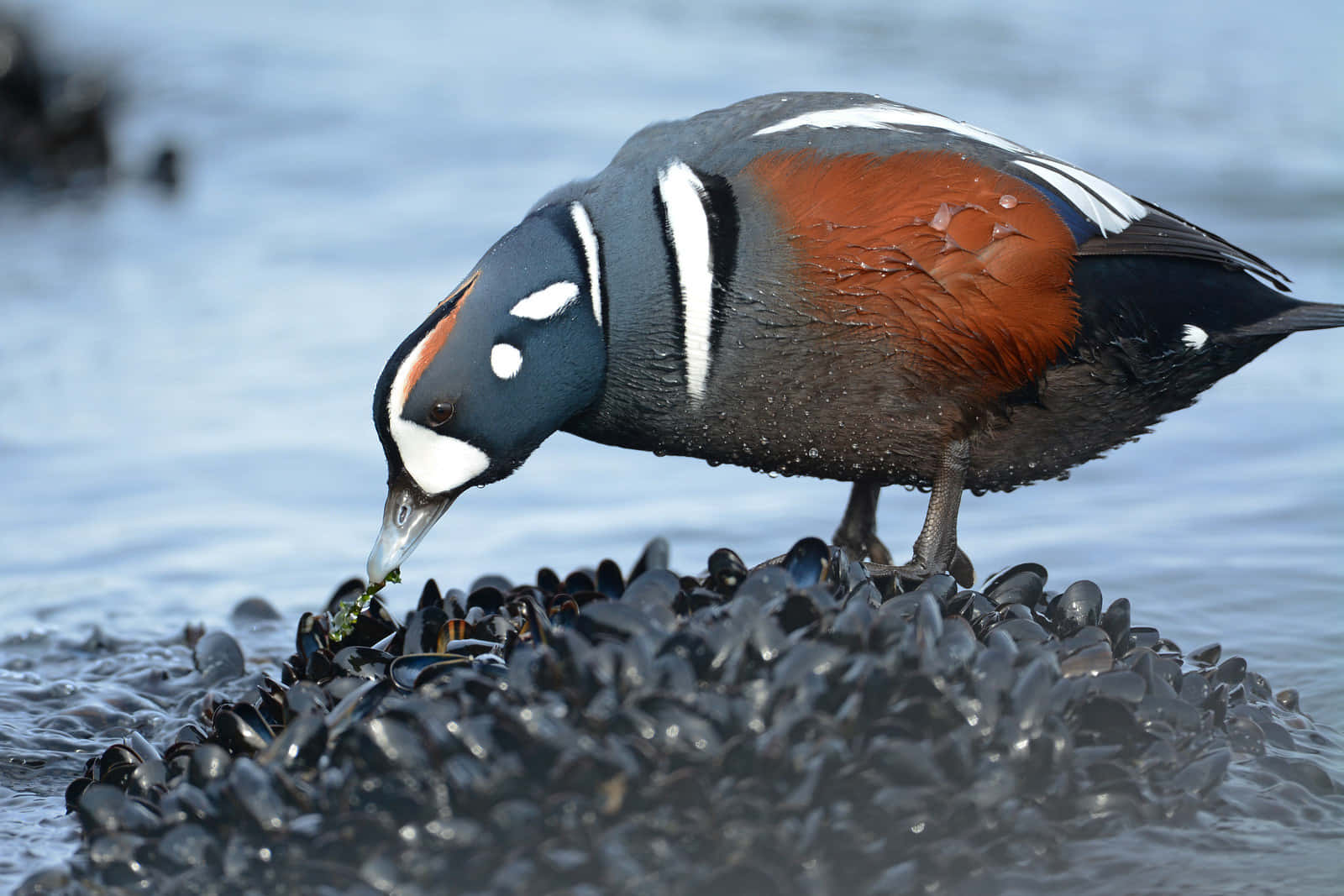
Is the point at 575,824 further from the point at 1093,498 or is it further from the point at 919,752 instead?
the point at 1093,498

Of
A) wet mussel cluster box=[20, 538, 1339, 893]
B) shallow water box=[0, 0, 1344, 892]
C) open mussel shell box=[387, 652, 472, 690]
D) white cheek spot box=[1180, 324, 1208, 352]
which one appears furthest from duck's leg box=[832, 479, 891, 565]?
open mussel shell box=[387, 652, 472, 690]

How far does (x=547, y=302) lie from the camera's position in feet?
15.8

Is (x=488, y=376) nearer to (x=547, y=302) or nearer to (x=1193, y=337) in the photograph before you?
(x=547, y=302)

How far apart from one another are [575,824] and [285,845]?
0.71 meters

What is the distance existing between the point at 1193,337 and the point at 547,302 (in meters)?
2.10

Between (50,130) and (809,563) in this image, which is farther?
(50,130)

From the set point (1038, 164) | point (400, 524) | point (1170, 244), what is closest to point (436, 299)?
point (400, 524)

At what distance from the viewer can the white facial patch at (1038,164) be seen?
195 inches

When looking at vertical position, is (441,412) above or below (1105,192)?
below

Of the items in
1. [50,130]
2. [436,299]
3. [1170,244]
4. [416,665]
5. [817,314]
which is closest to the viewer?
[416,665]

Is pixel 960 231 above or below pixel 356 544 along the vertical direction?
above

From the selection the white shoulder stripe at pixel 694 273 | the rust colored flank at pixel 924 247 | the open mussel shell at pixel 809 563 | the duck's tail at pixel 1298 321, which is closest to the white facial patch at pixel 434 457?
the white shoulder stripe at pixel 694 273

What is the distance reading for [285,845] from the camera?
12.2 ft

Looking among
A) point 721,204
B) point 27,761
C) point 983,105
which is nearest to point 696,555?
point 721,204
